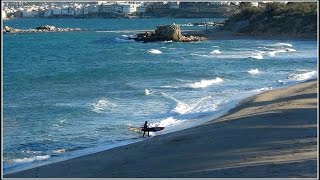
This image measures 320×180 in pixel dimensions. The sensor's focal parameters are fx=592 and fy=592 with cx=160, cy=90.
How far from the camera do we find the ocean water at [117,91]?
15.8m

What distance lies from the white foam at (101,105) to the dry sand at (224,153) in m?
5.87

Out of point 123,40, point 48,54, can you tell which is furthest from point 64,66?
point 123,40

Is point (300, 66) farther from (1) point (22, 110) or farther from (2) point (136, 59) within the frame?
(1) point (22, 110)

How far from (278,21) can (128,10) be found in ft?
260

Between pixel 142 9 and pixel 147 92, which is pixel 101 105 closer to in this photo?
pixel 147 92

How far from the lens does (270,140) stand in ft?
38.7

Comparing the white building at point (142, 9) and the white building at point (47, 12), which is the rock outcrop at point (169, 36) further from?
the white building at point (47, 12)

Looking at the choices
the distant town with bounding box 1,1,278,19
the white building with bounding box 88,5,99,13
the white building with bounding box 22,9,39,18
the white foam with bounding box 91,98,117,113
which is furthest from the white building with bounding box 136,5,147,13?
the white foam with bounding box 91,98,117,113

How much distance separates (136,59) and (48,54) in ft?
37.5

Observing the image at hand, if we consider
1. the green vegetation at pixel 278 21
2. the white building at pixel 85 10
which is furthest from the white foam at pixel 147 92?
the white building at pixel 85 10

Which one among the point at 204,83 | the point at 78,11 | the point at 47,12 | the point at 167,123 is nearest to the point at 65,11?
the point at 78,11

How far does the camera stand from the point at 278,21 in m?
65.6

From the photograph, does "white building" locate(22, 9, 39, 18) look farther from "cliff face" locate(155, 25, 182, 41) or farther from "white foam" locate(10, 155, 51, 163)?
"white foam" locate(10, 155, 51, 163)

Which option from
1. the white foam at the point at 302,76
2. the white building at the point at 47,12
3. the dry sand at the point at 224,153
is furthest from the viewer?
the white building at the point at 47,12
